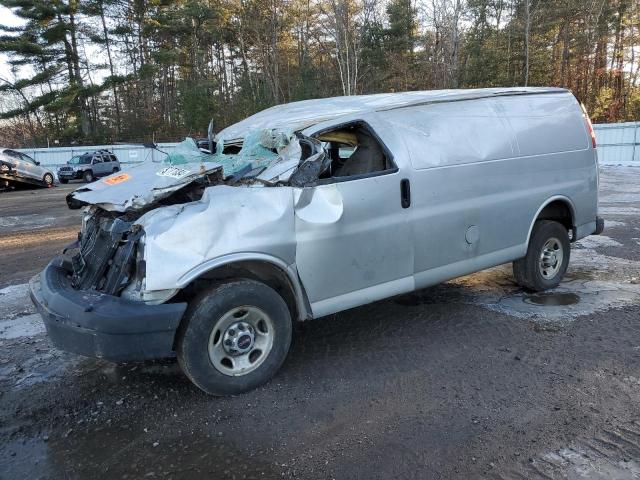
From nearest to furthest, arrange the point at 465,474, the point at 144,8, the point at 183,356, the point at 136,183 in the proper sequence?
1. the point at 465,474
2. the point at 183,356
3. the point at 136,183
4. the point at 144,8

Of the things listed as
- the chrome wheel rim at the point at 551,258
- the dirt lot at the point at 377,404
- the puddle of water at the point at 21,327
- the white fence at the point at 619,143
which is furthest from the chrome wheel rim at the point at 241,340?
the white fence at the point at 619,143

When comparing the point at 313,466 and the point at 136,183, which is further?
the point at 136,183

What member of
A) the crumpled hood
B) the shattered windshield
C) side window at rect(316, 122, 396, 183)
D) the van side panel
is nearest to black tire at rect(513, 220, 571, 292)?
the van side panel

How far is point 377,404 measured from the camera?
10.5 ft

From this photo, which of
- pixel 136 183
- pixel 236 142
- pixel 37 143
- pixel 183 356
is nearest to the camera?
pixel 183 356

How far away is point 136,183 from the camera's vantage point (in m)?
3.74

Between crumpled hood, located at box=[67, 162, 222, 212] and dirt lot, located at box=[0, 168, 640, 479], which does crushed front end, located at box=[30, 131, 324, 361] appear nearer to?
crumpled hood, located at box=[67, 162, 222, 212]

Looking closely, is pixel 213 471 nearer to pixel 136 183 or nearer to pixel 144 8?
pixel 136 183

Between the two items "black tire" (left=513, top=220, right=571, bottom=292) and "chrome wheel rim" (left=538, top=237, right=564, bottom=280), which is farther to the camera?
"chrome wheel rim" (left=538, top=237, right=564, bottom=280)

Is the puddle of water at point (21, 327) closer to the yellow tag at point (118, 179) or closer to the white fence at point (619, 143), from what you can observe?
the yellow tag at point (118, 179)

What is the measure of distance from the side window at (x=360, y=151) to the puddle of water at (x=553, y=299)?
2263mm

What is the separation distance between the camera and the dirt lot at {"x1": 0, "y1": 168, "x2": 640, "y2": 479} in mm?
2664

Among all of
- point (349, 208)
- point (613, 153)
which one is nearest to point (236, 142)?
point (349, 208)

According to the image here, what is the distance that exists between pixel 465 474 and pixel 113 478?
1.78 metres
